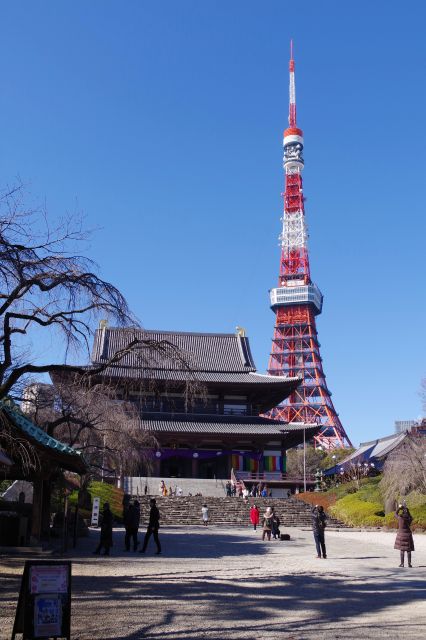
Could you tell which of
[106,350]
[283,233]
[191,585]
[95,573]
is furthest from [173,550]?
[283,233]

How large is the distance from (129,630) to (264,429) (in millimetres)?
41660

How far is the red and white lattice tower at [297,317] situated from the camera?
9162 centimetres

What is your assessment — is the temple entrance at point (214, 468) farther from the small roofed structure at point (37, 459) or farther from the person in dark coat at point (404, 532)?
the person in dark coat at point (404, 532)

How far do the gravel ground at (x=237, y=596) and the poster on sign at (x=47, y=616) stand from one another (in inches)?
32.8

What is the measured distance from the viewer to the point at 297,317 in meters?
102

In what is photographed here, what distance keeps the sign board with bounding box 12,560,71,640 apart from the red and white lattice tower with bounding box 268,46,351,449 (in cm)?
8455

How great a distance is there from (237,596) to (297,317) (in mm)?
92304

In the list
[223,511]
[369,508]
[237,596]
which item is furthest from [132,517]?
[369,508]

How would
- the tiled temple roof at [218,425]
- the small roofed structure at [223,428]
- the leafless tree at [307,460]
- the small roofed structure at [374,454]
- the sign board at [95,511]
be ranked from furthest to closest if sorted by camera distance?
the leafless tree at [307,460] → the small roofed structure at [374,454] → the small roofed structure at [223,428] → the tiled temple roof at [218,425] → the sign board at [95,511]

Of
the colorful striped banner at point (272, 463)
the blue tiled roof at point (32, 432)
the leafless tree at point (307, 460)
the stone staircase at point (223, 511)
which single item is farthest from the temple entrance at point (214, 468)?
the blue tiled roof at point (32, 432)

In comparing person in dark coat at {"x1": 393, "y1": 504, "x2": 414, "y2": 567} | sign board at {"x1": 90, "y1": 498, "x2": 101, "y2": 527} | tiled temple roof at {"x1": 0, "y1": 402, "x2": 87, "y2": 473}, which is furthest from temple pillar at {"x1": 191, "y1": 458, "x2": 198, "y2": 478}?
person in dark coat at {"x1": 393, "y1": 504, "x2": 414, "y2": 567}

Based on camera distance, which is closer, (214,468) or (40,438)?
(40,438)

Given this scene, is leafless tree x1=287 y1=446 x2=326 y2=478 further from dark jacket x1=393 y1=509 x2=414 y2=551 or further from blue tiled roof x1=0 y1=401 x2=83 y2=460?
blue tiled roof x1=0 y1=401 x2=83 y2=460

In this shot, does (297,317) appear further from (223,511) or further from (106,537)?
(106,537)
